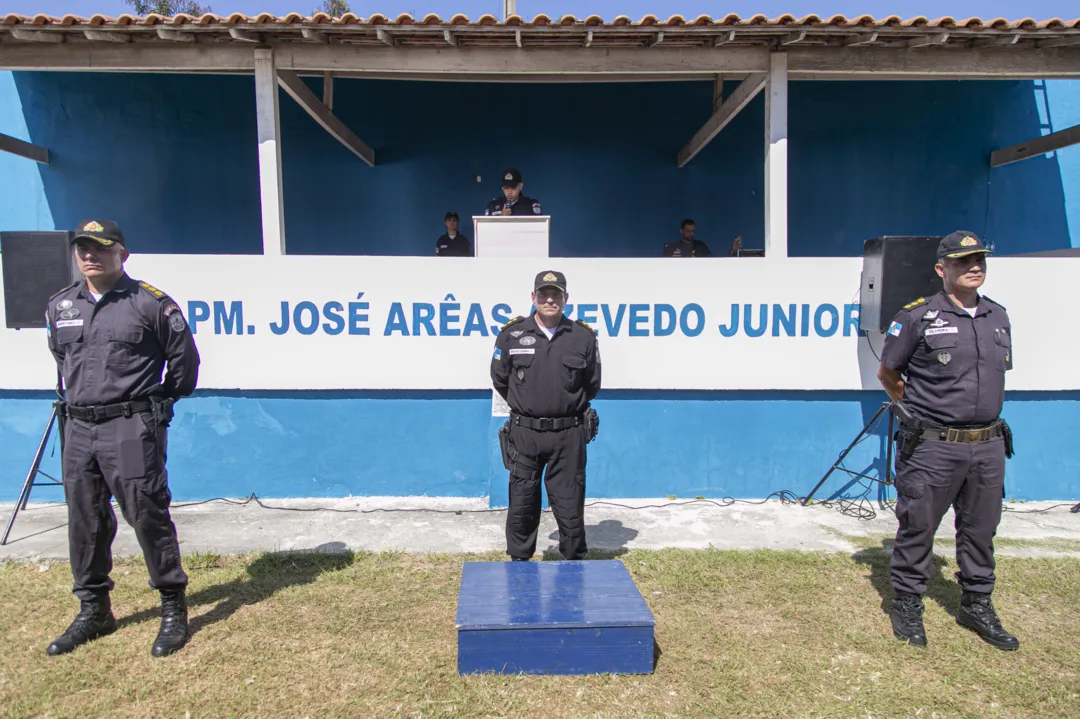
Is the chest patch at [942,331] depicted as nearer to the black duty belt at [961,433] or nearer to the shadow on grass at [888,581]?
the black duty belt at [961,433]

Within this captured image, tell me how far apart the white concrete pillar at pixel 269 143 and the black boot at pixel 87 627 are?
3.20 metres

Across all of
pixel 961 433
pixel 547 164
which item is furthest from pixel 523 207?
pixel 961 433

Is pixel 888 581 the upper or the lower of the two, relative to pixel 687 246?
lower

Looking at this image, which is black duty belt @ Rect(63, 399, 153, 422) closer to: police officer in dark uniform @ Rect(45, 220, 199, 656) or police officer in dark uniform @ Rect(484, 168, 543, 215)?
police officer in dark uniform @ Rect(45, 220, 199, 656)

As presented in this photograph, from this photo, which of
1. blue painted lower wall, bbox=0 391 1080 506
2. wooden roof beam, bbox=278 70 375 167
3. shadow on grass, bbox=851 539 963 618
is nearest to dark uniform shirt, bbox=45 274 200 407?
blue painted lower wall, bbox=0 391 1080 506

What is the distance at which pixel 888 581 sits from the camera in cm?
413

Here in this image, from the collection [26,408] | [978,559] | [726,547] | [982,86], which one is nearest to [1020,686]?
[978,559]

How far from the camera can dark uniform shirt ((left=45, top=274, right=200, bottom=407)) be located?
10.7ft

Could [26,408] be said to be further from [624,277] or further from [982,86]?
[982,86]

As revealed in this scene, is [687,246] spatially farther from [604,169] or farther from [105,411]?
[105,411]

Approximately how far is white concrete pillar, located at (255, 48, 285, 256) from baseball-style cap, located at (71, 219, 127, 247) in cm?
255

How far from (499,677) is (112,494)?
2.11 meters

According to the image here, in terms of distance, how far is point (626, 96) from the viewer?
8.66 meters

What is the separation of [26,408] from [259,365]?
6.63 ft
